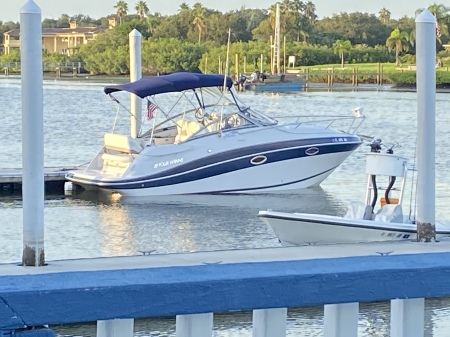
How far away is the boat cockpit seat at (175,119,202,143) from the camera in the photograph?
2230 cm

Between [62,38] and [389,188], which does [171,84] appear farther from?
[62,38]

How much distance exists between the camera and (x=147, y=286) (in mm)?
2867

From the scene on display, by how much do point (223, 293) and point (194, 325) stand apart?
16 cm

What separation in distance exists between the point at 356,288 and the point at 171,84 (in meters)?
20.0

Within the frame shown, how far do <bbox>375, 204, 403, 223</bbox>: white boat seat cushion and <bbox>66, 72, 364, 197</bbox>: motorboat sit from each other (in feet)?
28.2

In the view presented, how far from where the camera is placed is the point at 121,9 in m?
169

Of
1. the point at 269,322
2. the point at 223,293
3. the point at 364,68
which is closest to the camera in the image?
the point at 223,293

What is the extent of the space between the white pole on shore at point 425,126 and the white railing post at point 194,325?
7063 millimetres

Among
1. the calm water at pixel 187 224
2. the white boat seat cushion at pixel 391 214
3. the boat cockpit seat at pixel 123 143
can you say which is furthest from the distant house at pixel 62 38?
the white boat seat cushion at pixel 391 214

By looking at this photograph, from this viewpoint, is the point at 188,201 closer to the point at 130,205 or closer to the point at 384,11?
the point at 130,205

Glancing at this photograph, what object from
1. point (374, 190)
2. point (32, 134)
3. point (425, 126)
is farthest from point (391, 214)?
point (32, 134)

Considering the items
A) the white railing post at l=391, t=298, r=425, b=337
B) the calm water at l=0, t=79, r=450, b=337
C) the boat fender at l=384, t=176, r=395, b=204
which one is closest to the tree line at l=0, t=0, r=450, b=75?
the calm water at l=0, t=79, r=450, b=337

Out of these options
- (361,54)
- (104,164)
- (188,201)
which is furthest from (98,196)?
(361,54)

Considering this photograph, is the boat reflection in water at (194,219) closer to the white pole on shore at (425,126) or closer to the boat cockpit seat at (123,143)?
the boat cockpit seat at (123,143)
